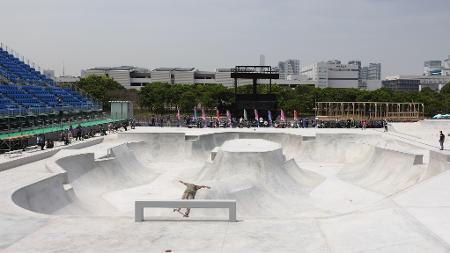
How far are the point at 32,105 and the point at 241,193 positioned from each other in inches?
994

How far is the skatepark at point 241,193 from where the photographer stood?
493 inches

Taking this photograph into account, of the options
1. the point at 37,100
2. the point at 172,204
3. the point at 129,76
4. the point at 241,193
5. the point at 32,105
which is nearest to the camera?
the point at 172,204

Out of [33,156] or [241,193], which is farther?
[33,156]

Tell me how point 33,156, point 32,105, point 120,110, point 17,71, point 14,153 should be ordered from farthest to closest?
point 120,110
point 17,71
point 32,105
point 14,153
point 33,156

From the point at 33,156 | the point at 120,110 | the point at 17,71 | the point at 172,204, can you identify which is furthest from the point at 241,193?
the point at 17,71

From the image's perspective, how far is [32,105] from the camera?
41469 mm

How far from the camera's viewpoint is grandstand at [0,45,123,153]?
35.2m

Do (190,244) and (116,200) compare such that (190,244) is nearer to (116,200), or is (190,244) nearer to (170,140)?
(116,200)

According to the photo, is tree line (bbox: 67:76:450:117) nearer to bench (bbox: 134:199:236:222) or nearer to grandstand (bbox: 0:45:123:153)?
grandstand (bbox: 0:45:123:153)

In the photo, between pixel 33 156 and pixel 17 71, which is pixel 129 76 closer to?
pixel 17 71

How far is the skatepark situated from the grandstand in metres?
4.74

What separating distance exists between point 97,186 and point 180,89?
79.4 metres

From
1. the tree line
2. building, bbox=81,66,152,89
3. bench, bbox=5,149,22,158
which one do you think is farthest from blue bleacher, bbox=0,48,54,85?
building, bbox=81,66,152,89

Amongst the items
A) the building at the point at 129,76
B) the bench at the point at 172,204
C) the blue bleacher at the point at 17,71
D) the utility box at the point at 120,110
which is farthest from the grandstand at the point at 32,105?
the building at the point at 129,76
